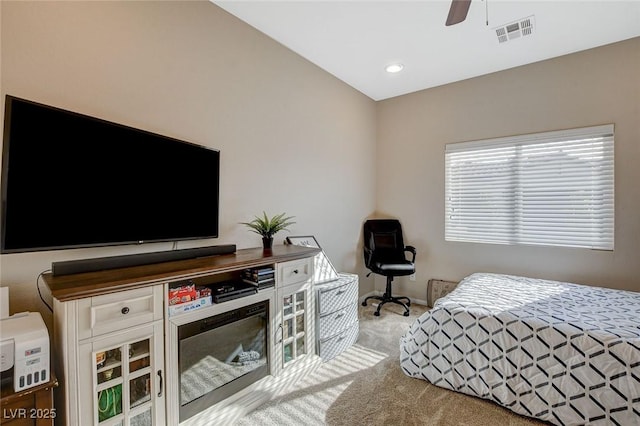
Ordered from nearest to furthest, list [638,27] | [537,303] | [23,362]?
[23,362] → [537,303] → [638,27]

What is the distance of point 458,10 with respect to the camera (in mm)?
1753

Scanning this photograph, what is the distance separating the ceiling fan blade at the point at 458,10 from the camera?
1.69m

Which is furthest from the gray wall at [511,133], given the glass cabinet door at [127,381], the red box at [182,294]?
the glass cabinet door at [127,381]

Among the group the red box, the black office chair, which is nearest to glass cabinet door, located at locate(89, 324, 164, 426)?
the red box

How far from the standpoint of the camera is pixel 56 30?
5.09 ft

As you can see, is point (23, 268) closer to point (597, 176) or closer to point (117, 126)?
point (117, 126)

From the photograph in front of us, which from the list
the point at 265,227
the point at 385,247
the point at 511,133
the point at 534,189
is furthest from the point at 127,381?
the point at 511,133

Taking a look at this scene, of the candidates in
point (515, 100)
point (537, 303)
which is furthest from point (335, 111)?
point (537, 303)

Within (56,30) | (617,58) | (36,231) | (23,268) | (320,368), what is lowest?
(320,368)

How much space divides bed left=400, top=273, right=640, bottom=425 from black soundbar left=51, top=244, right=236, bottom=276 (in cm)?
166

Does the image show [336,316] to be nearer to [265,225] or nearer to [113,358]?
[265,225]

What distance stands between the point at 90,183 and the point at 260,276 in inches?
41.8

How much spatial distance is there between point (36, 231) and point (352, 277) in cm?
229

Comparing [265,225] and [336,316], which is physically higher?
[265,225]
